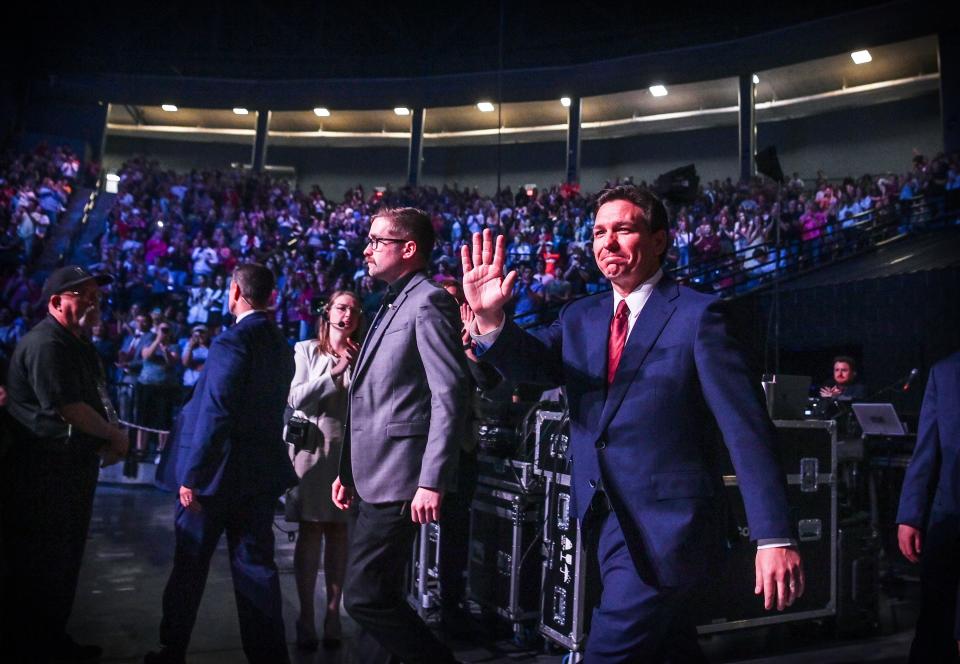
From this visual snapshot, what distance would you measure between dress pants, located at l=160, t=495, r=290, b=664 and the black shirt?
30.3 inches

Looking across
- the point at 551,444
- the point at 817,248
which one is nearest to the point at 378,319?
the point at 551,444

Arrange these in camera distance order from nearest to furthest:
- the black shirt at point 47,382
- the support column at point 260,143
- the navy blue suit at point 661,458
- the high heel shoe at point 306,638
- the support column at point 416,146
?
the navy blue suit at point 661,458 < the black shirt at point 47,382 < the high heel shoe at point 306,638 < the support column at point 416,146 < the support column at point 260,143

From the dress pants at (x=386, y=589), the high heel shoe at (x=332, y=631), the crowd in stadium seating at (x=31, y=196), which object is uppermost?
the crowd in stadium seating at (x=31, y=196)

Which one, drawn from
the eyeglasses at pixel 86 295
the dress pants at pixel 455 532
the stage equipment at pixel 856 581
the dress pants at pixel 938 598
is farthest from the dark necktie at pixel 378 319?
the stage equipment at pixel 856 581

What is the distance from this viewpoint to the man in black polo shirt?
3668 millimetres

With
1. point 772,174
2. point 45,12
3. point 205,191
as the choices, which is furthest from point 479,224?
point 45,12

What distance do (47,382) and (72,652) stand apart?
4.44ft

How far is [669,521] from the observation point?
209 centimetres

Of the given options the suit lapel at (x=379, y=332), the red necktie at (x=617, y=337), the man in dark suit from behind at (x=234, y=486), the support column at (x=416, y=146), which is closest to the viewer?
the red necktie at (x=617, y=337)

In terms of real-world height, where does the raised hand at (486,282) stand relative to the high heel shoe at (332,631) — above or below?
above

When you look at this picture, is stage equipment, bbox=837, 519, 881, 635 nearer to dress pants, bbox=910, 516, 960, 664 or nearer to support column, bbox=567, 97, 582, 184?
dress pants, bbox=910, 516, 960, 664

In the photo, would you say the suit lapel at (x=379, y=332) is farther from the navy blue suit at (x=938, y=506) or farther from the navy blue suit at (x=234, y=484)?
the navy blue suit at (x=938, y=506)

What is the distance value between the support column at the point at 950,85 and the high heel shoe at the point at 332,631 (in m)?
17.3

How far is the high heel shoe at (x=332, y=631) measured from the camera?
13.8ft
